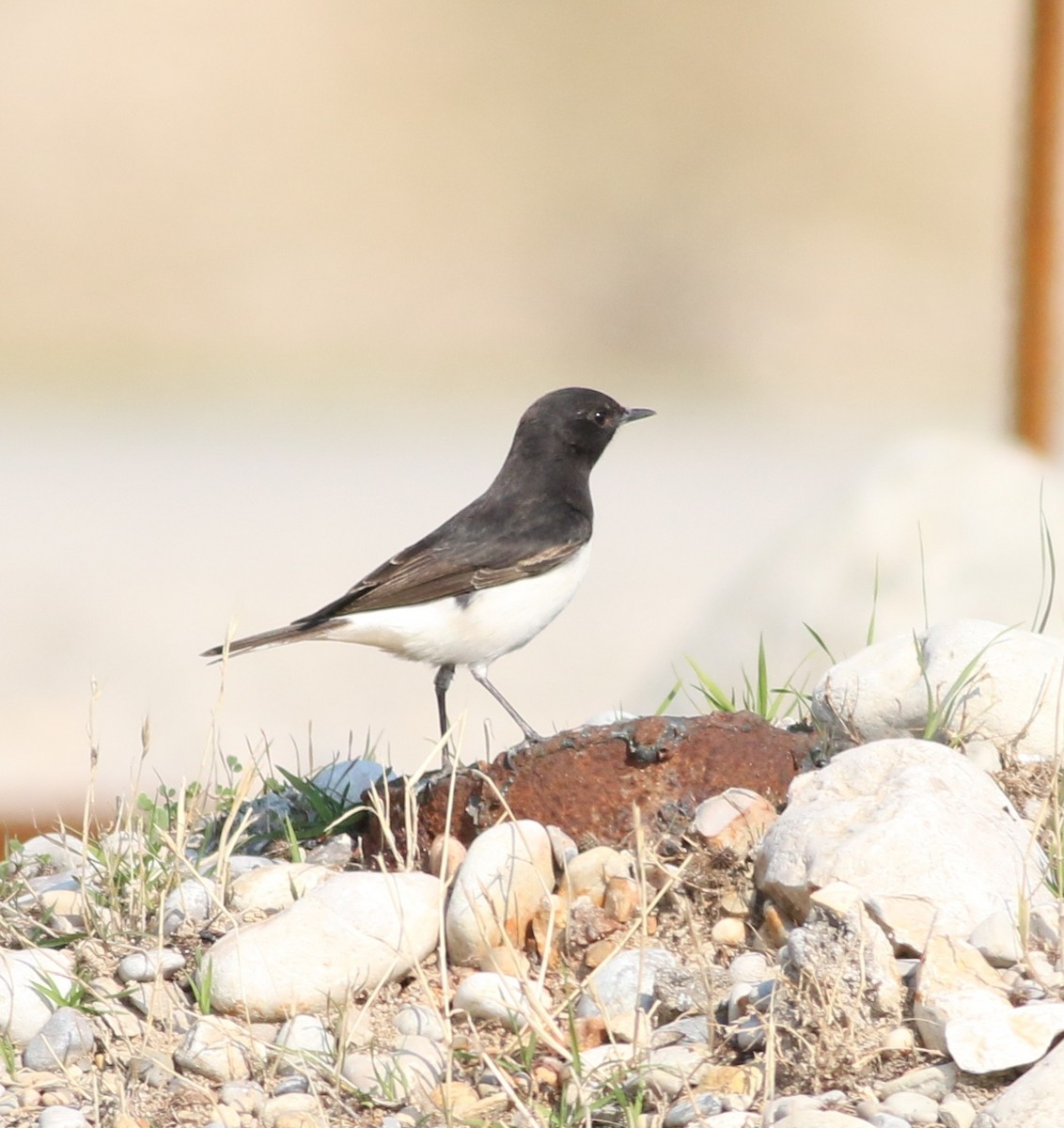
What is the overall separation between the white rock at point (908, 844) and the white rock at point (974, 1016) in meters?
0.15

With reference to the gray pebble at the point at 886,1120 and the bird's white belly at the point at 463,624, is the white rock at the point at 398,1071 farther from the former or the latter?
the bird's white belly at the point at 463,624

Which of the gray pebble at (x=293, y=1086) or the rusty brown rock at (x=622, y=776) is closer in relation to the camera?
the gray pebble at (x=293, y=1086)

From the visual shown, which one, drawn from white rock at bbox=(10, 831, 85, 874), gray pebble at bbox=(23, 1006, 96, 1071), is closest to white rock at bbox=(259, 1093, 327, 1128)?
gray pebble at bbox=(23, 1006, 96, 1071)

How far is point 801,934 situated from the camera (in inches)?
146

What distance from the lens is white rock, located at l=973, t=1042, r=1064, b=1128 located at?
3.10 metres

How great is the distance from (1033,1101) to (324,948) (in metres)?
1.71

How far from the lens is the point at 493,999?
3.89 meters

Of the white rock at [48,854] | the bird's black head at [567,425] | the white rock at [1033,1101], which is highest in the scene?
the bird's black head at [567,425]

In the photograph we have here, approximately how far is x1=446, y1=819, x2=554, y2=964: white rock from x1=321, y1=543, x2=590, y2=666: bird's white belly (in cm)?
180

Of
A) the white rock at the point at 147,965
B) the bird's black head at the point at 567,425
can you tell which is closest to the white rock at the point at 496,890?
the white rock at the point at 147,965

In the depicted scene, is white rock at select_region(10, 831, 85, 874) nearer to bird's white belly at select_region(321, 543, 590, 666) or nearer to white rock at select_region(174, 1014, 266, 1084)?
bird's white belly at select_region(321, 543, 590, 666)

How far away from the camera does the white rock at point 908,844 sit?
3.85 m

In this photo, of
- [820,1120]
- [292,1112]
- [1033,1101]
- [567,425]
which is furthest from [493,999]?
[567,425]

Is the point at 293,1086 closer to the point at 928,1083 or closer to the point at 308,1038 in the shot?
the point at 308,1038
